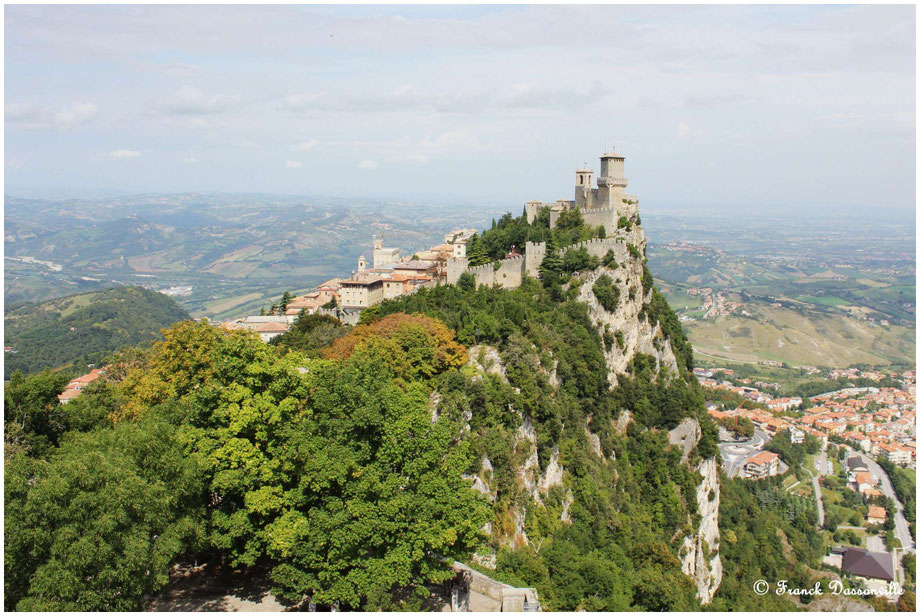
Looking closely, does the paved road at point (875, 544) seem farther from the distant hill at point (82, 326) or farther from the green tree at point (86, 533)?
the distant hill at point (82, 326)

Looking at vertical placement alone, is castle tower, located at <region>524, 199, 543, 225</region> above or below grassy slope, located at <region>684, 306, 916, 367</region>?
above

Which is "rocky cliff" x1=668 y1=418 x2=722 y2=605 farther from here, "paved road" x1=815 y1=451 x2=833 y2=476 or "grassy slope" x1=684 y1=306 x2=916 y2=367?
"grassy slope" x1=684 y1=306 x2=916 y2=367

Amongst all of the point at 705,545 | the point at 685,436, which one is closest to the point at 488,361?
the point at 685,436

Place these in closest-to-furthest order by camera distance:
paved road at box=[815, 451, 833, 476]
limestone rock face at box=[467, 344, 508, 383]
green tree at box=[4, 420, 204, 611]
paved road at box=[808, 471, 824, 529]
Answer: green tree at box=[4, 420, 204, 611]
limestone rock face at box=[467, 344, 508, 383]
paved road at box=[808, 471, 824, 529]
paved road at box=[815, 451, 833, 476]

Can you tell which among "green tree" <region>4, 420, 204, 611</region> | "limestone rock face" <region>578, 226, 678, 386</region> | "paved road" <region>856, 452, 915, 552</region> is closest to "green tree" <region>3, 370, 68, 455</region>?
"green tree" <region>4, 420, 204, 611</region>

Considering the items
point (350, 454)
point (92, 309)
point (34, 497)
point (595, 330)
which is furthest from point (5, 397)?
point (92, 309)

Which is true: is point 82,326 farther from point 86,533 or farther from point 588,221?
point 86,533

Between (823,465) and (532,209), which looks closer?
(532,209)
